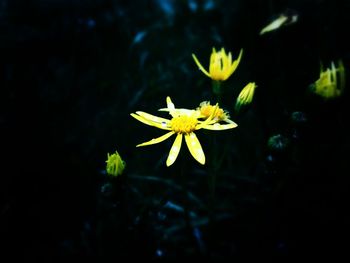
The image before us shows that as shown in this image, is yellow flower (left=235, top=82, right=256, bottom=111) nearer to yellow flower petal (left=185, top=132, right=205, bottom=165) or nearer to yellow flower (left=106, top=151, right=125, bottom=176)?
yellow flower petal (left=185, top=132, right=205, bottom=165)

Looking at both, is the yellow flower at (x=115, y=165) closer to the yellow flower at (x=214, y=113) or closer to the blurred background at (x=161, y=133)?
the blurred background at (x=161, y=133)

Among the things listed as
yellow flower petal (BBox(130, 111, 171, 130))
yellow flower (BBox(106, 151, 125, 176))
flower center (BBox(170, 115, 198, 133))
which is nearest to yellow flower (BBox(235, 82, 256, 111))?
flower center (BBox(170, 115, 198, 133))

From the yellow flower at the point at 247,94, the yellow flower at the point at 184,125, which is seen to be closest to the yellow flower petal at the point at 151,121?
the yellow flower at the point at 184,125

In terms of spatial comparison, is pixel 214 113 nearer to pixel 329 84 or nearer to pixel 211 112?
pixel 211 112

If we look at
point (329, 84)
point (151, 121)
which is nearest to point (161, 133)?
point (151, 121)

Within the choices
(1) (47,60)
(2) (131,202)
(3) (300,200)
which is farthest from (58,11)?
(3) (300,200)

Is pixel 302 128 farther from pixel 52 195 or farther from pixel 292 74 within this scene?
pixel 52 195
